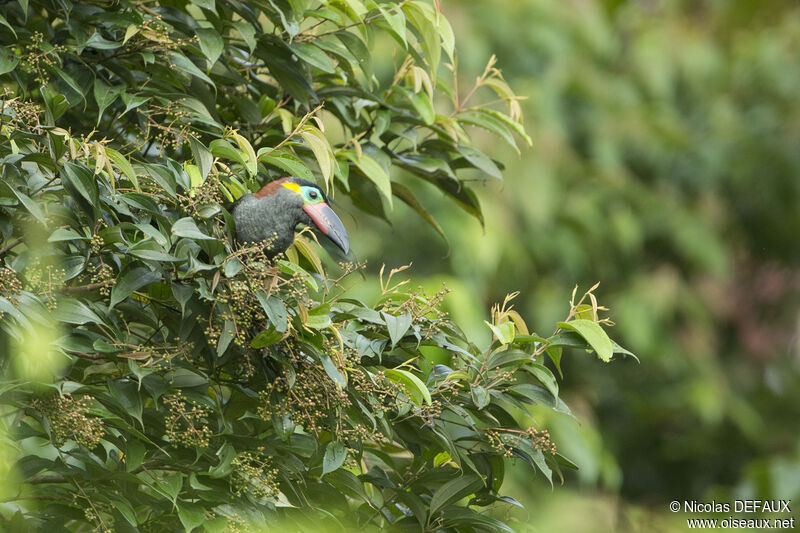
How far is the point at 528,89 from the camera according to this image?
3592mm

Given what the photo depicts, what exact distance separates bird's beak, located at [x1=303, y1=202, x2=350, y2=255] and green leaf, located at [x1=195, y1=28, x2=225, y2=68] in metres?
0.22

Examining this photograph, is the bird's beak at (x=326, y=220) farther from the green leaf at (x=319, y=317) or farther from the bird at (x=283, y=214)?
the green leaf at (x=319, y=317)

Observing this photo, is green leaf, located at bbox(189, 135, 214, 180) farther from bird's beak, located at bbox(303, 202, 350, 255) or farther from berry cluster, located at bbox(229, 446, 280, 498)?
berry cluster, located at bbox(229, 446, 280, 498)

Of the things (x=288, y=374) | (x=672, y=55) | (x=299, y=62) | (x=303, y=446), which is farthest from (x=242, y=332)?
(x=672, y=55)

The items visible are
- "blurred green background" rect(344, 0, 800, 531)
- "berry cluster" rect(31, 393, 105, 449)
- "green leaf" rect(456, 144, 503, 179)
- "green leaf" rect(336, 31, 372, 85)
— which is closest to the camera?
"berry cluster" rect(31, 393, 105, 449)

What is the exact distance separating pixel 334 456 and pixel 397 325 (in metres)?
0.16

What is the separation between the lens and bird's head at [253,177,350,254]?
1.08 metres

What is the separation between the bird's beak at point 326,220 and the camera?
Result: 3.59 ft

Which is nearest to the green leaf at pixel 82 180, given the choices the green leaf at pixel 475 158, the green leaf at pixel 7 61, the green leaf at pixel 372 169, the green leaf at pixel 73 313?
the green leaf at pixel 73 313

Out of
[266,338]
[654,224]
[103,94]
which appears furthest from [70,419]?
[654,224]

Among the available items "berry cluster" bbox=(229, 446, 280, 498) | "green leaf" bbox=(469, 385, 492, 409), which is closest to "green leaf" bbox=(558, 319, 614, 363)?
"green leaf" bbox=(469, 385, 492, 409)

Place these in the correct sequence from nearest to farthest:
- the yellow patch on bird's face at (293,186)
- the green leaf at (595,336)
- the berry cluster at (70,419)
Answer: the berry cluster at (70,419)
the green leaf at (595,336)
the yellow patch on bird's face at (293,186)

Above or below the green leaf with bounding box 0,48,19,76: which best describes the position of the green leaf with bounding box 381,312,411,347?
below

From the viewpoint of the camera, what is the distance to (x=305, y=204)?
1.09m
